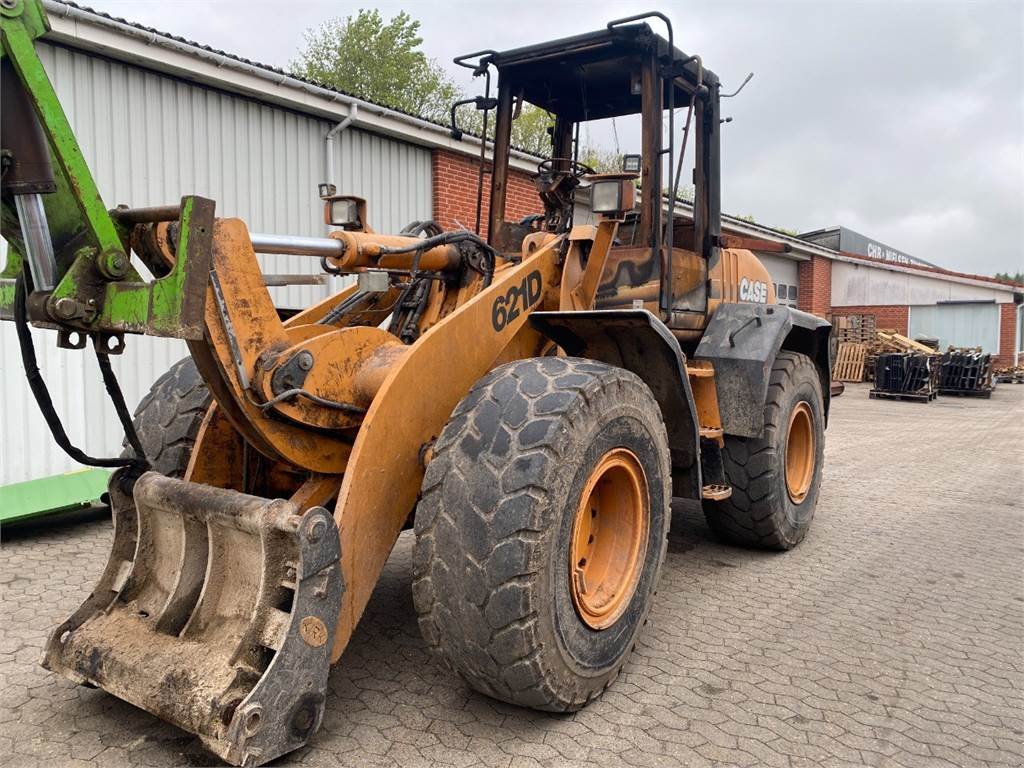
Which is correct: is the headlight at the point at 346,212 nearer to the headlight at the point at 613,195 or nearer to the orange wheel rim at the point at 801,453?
A: the headlight at the point at 613,195

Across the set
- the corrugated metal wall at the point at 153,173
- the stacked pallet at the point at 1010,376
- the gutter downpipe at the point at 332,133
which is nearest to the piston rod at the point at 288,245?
the corrugated metal wall at the point at 153,173

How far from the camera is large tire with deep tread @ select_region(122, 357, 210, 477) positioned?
13.0ft

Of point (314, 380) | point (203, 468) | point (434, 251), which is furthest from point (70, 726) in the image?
point (434, 251)

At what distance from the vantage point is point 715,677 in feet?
A: 11.4

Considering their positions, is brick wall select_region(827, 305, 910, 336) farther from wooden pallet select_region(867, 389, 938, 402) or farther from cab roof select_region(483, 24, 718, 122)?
cab roof select_region(483, 24, 718, 122)

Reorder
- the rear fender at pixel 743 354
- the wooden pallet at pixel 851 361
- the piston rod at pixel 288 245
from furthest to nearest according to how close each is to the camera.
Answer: the wooden pallet at pixel 851 361, the rear fender at pixel 743 354, the piston rod at pixel 288 245

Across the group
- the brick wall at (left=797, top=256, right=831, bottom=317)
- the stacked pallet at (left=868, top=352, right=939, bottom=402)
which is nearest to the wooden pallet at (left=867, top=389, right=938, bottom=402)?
the stacked pallet at (left=868, top=352, right=939, bottom=402)

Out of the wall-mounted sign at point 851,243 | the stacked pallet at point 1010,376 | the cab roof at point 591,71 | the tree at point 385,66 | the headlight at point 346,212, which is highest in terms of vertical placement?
the tree at point 385,66

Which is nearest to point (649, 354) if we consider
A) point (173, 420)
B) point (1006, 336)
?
point (173, 420)

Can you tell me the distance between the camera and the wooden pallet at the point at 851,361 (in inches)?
880

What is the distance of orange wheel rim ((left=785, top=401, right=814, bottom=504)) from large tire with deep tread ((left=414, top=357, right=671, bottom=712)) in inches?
120

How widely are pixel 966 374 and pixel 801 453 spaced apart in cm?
1579

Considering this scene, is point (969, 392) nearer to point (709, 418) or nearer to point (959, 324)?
point (959, 324)

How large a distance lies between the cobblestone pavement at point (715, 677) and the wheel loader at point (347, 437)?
0.22 m
